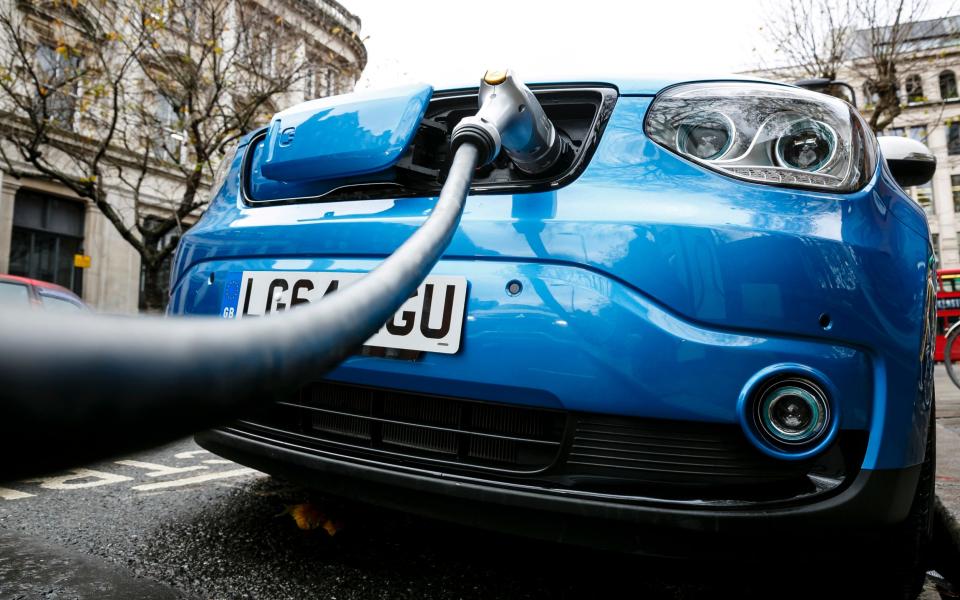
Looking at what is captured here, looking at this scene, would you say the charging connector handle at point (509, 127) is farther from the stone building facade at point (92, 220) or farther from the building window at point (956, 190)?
the building window at point (956, 190)

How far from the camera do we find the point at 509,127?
125 cm

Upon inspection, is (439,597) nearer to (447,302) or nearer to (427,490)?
(427,490)

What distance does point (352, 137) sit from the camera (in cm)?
139

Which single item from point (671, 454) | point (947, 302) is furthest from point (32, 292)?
point (947, 302)

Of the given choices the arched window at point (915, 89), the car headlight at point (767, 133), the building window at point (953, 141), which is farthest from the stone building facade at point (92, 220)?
the building window at point (953, 141)

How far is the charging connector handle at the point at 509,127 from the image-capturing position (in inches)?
45.4

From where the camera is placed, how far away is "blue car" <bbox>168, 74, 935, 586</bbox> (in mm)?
1106

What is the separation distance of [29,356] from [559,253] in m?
0.97

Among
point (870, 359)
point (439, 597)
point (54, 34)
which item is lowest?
point (439, 597)

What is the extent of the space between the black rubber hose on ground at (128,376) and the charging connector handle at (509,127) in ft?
2.35

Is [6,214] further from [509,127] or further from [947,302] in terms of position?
[947,302]

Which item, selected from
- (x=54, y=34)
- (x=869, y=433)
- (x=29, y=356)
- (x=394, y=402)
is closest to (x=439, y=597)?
(x=394, y=402)

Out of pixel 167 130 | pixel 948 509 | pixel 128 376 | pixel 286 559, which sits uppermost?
pixel 167 130

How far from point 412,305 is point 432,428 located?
25 centimetres
